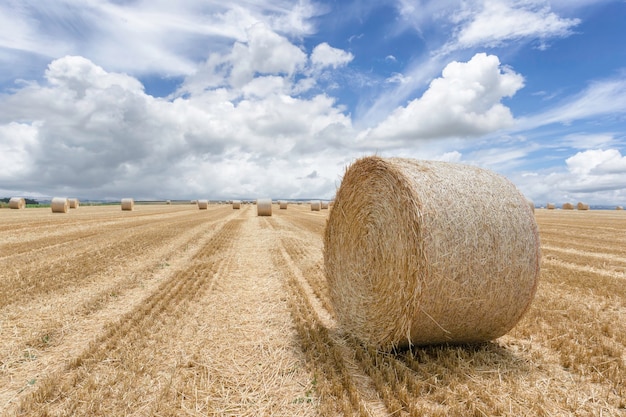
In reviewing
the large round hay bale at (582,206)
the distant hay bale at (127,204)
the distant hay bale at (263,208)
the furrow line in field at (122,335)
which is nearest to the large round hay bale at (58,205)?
the distant hay bale at (127,204)

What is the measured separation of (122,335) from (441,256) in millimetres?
4654

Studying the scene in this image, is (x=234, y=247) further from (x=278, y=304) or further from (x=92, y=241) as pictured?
(x=278, y=304)

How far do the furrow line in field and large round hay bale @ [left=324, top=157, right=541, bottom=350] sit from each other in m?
3.26

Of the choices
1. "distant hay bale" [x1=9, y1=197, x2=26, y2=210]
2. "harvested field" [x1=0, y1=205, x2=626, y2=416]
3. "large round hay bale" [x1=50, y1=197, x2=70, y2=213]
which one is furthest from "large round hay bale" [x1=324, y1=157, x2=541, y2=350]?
"distant hay bale" [x1=9, y1=197, x2=26, y2=210]

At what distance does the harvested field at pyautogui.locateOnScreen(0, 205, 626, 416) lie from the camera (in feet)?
12.1

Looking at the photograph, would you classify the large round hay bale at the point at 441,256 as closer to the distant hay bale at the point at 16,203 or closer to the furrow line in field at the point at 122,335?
the furrow line in field at the point at 122,335

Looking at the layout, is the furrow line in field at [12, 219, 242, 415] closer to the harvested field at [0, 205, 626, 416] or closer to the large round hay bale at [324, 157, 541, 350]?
the harvested field at [0, 205, 626, 416]

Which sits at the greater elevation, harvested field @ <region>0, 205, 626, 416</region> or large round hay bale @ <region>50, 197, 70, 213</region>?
large round hay bale @ <region>50, 197, 70, 213</region>

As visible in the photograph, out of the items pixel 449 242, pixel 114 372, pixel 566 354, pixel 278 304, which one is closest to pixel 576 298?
pixel 566 354

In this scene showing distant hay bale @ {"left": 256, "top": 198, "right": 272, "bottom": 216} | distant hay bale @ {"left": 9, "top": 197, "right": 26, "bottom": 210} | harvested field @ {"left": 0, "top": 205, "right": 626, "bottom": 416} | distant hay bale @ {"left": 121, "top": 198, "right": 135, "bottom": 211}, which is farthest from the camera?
distant hay bale @ {"left": 121, "top": 198, "right": 135, "bottom": 211}

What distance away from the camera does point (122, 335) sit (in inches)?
213

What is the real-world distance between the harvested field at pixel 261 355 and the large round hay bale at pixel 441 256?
0.40 meters

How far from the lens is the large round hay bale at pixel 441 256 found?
4371 mm

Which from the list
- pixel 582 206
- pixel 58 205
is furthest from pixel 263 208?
pixel 582 206
